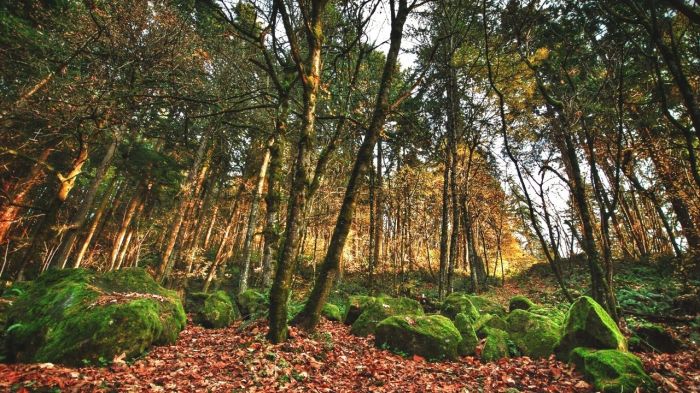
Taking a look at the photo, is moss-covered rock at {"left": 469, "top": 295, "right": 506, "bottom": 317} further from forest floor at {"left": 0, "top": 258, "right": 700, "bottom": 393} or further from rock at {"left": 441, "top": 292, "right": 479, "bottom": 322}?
forest floor at {"left": 0, "top": 258, "right": 700, "bottom": 393}

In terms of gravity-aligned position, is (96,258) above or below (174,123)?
below

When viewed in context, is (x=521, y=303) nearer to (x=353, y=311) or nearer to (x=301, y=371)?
(x=353, y=311)

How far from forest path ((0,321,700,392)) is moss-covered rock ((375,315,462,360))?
0.26 meters

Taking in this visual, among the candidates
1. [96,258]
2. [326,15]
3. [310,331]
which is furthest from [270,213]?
[96,258]

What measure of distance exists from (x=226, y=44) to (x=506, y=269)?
926 inches

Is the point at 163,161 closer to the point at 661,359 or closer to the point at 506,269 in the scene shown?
the point at 661,359

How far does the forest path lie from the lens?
4121 millimetres

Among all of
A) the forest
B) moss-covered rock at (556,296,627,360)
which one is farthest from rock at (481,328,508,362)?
moss-covered rock at (556,296,627,360)

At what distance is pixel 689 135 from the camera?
21.7 ft

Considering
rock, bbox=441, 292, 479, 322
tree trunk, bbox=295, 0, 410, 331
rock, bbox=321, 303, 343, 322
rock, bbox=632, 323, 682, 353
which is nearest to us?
rock, bbox=632, 323, 682, 353

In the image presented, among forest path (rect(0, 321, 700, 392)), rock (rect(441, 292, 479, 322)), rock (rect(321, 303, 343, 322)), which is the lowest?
forest path (rect(0, 321, 700, 392))

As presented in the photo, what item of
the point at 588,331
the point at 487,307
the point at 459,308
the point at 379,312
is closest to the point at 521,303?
the point at 487,307

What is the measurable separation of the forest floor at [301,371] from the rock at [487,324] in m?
1.30

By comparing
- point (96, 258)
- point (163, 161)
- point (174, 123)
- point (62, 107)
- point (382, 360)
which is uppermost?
point (174, 123)
